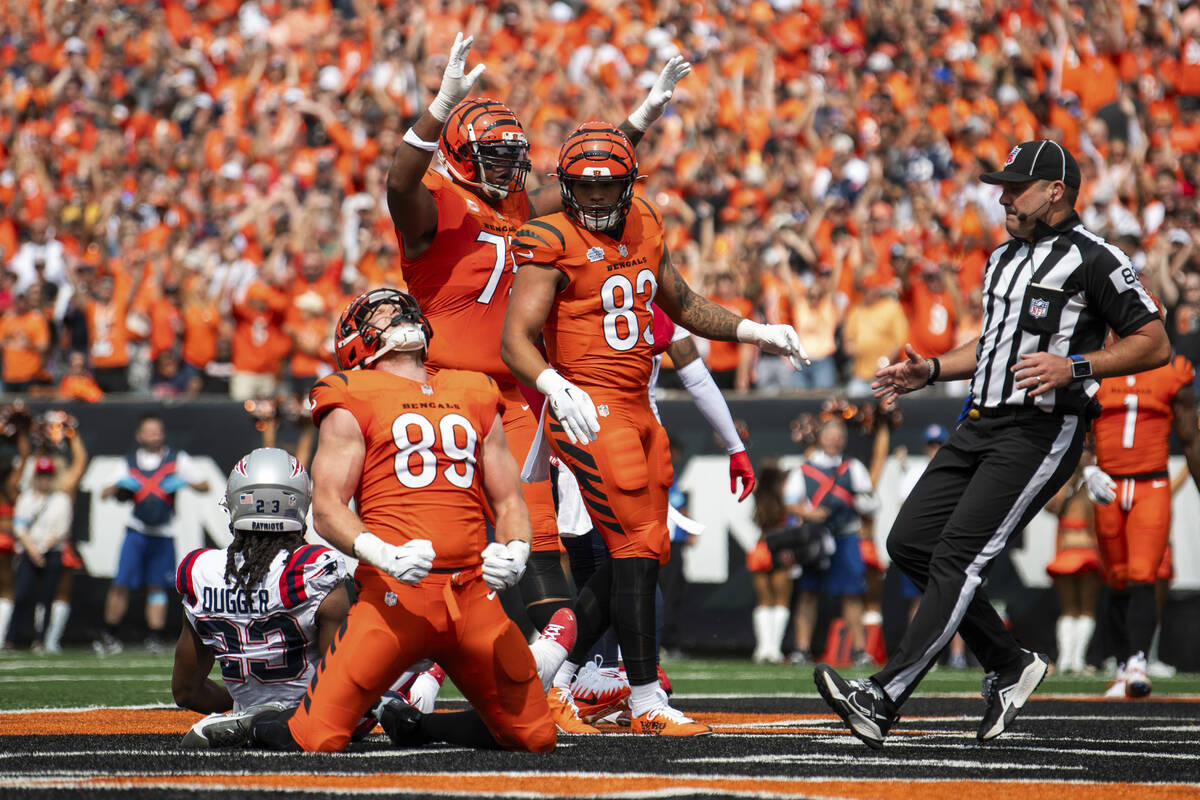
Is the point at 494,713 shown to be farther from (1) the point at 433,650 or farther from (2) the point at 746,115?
(2) the point at 746,115

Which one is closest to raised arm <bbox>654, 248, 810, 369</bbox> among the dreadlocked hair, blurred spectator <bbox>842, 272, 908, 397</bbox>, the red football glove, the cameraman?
the red football glove

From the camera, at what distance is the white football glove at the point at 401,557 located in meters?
4.33

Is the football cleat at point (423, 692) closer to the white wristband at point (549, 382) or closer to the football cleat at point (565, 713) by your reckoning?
the football cleat at point (565, 713)

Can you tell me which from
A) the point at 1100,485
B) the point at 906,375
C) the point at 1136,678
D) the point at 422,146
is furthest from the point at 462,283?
the point at 1136,678

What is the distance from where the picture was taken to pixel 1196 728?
5906 millimetres

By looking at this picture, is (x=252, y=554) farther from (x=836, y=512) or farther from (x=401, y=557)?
(x=836, y=512)

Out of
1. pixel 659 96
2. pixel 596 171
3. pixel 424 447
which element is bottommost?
pixel 424 447

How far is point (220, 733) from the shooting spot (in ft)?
15.9

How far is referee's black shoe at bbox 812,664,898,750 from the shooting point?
4.95 metres

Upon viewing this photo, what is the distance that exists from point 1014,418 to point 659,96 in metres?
2.08

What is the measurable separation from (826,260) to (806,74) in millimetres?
3498

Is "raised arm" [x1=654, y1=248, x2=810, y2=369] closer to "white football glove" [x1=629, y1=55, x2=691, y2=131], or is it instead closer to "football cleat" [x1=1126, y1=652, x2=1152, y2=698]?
"white football glove" [x1=629, y1=55, x2=691, y2=131]

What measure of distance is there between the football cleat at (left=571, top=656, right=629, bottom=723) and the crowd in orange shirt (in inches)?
232

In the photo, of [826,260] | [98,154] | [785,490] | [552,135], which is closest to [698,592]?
[785,490]
